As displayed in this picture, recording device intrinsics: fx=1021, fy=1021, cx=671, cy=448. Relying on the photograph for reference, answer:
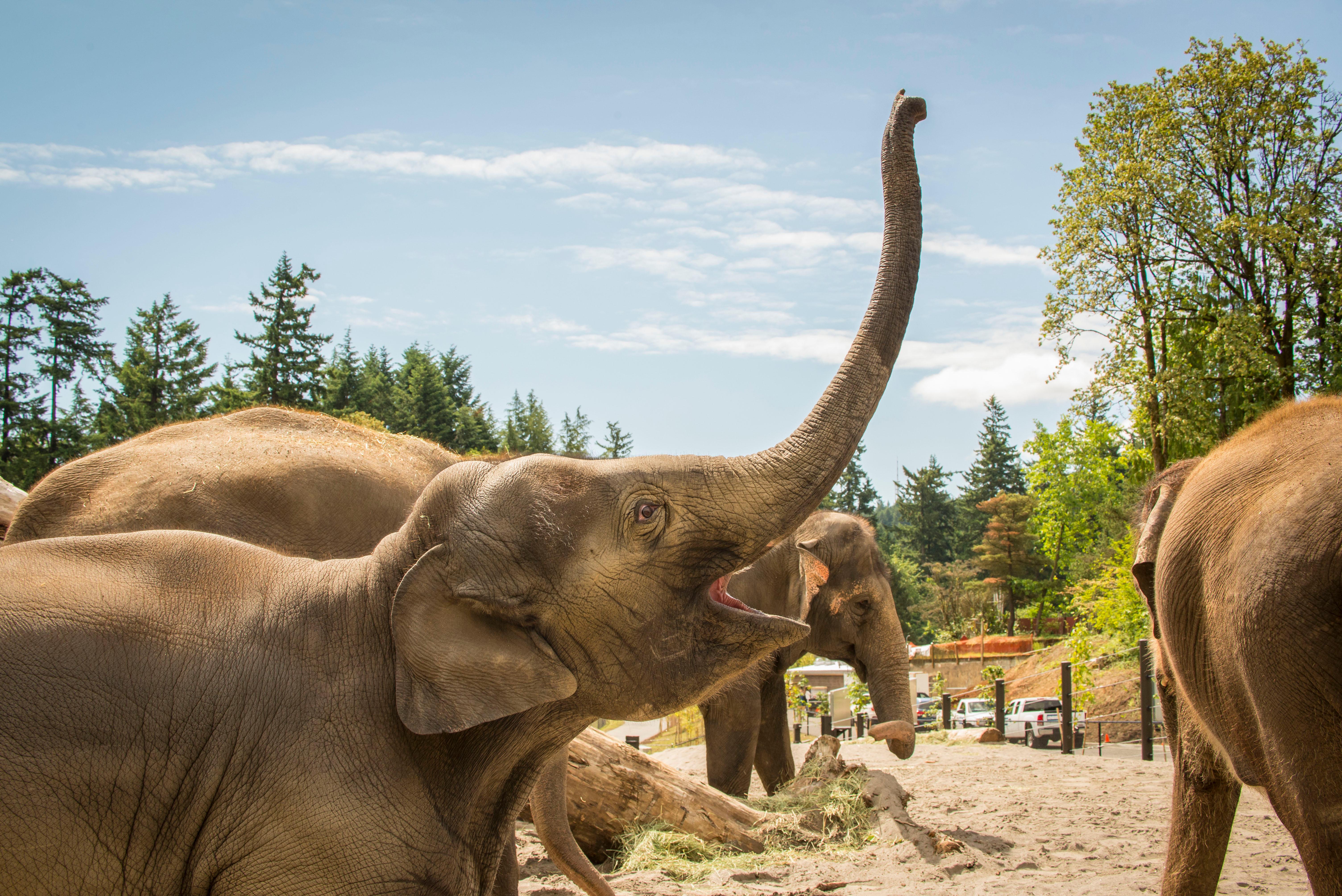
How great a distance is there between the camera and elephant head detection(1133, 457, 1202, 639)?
493 centimetres

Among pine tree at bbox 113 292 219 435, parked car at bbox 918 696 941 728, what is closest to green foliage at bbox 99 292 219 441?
pine tree at bbox 113 292 219 435

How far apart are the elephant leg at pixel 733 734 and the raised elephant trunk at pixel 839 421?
259 inches

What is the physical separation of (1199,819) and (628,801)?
380 centimetres

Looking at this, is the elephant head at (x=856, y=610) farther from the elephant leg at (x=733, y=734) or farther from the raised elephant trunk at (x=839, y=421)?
the raised elephant trunk at (x=839, y=421)

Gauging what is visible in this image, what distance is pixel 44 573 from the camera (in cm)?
291

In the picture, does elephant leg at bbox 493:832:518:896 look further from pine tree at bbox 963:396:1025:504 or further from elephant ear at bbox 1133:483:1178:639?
pine tree at bbox 963:396:1025:504

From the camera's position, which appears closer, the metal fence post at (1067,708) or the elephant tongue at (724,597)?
the elephant tongue at (724,597)

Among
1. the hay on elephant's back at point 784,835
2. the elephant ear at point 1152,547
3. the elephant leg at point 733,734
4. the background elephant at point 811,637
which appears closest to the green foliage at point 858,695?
the background elephant at point 811,637

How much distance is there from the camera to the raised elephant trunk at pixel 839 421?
10.8 feet

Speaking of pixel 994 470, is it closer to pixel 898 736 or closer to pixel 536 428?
pixel 536 428

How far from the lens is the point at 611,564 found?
3.15 metres

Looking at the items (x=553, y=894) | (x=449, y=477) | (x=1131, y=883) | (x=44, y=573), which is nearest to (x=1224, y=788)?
(x=1131, y=883)

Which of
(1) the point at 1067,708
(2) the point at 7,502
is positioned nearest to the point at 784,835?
(2) the point at 7,502

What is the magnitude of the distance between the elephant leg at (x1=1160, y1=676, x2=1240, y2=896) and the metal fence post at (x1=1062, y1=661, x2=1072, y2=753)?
40.1ft
